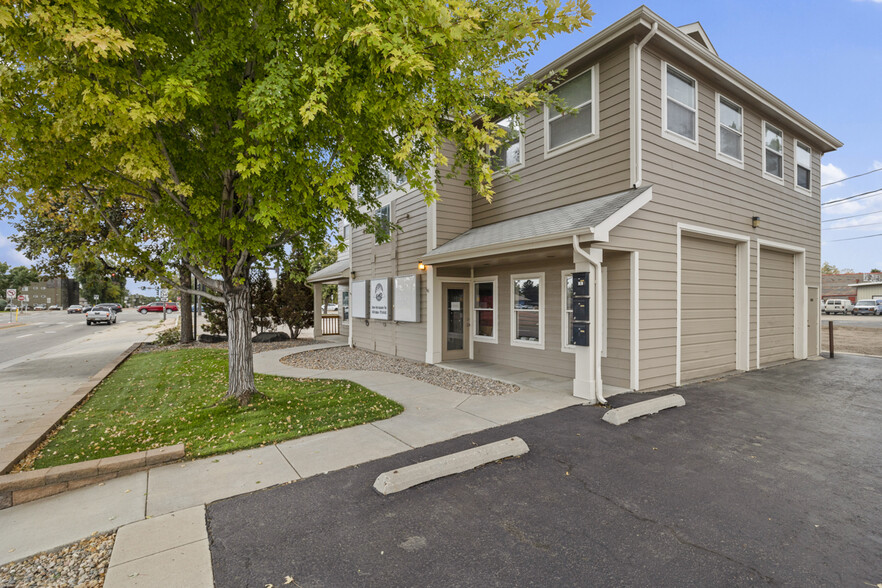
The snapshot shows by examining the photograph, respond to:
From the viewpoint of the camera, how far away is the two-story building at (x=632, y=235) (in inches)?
260

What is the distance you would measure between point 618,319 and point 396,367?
522 cm

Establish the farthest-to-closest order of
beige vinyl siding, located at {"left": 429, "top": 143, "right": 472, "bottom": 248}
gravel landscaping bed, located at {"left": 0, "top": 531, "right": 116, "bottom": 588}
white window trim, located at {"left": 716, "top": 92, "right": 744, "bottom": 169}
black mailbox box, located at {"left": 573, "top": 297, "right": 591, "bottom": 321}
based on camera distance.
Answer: beige vinyl siding, located at {"left": 429, "top": 143, "right": 472, "bottom": 248}
white window trim, located at {"left": 716, "top": 92, "right": 744, "bottom": 169}
black mailbox box, located at {"left": 573, "top": 297, "right": 591, "bottom": 321}
gravel landscaping bed, located at {"left": 0, "top": 531, "right": 116, "bottom": 588}

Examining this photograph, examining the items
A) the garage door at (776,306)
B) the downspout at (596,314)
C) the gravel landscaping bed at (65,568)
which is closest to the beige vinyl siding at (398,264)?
the downspout at (596,314)

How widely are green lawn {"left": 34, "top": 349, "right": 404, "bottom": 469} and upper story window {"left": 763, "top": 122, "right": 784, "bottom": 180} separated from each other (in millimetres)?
10736

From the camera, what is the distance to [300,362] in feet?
34.4

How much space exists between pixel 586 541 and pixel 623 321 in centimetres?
463

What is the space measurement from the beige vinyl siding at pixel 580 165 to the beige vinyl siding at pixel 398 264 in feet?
7.16

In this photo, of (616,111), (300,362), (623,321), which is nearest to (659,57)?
(616,111)

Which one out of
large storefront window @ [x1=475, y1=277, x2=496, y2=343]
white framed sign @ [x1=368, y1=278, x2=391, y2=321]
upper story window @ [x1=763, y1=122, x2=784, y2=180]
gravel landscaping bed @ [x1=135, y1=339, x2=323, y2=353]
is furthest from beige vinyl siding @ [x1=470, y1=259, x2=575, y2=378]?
gravel landscaping bed @ [x1=135, y1=339, x2=323, y2=353]

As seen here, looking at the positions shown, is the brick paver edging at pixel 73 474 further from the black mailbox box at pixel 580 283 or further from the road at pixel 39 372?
the black mailbox box at pixel 580 283

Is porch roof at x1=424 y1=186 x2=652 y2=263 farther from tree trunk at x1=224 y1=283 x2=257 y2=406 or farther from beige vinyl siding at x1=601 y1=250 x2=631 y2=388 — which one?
tree trunk at x1=224 y1=283 x2=257 y2=406

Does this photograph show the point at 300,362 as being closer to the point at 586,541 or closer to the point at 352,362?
the point at 352,362

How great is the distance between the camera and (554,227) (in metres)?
6.58

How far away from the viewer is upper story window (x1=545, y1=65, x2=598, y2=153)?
23.8 ft
